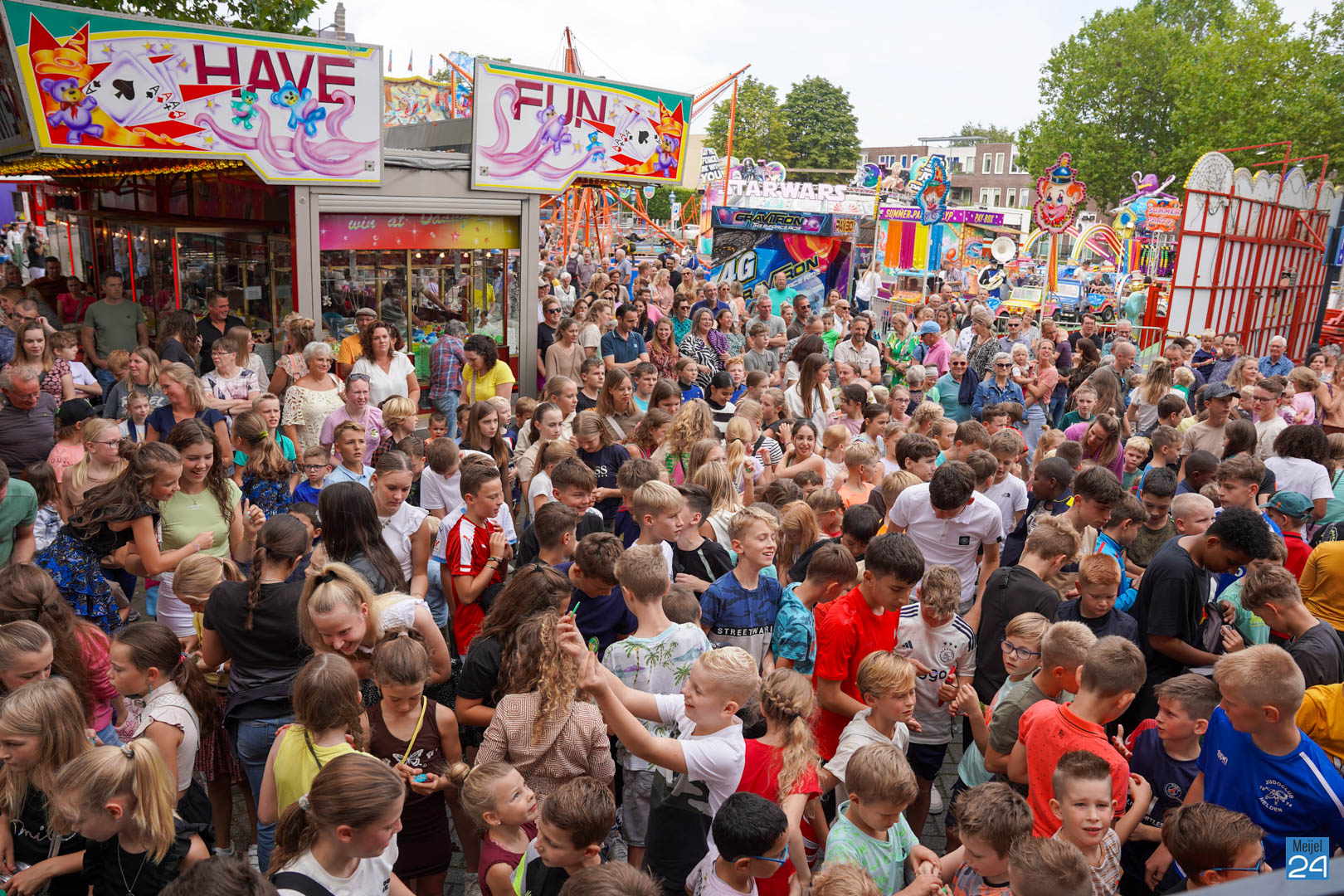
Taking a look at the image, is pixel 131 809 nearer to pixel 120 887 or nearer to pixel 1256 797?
pixel 120 887

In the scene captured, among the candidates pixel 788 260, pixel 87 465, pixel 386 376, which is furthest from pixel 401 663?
pixel 788 260

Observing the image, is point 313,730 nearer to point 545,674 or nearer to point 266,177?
point 545,674

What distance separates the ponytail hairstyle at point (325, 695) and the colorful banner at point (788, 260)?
18984 mm

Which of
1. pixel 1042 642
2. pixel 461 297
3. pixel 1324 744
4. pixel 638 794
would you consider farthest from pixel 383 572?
pixel 461 297

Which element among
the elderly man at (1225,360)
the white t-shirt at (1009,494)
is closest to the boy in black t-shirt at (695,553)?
the white t-shirt at (1009,494)

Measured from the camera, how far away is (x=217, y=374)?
24.4ft

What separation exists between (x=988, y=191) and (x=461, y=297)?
70992mm

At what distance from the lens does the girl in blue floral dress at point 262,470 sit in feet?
17.7

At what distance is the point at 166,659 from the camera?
3.38 meters

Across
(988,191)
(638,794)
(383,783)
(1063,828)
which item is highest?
(988,191)

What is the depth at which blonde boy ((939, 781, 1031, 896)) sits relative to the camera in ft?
9.07

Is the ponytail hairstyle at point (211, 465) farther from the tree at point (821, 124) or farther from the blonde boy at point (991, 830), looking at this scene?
the tree at point (821, 124)

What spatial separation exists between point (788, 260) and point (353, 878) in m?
20.1

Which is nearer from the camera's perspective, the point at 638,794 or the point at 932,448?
the point at 638,794
